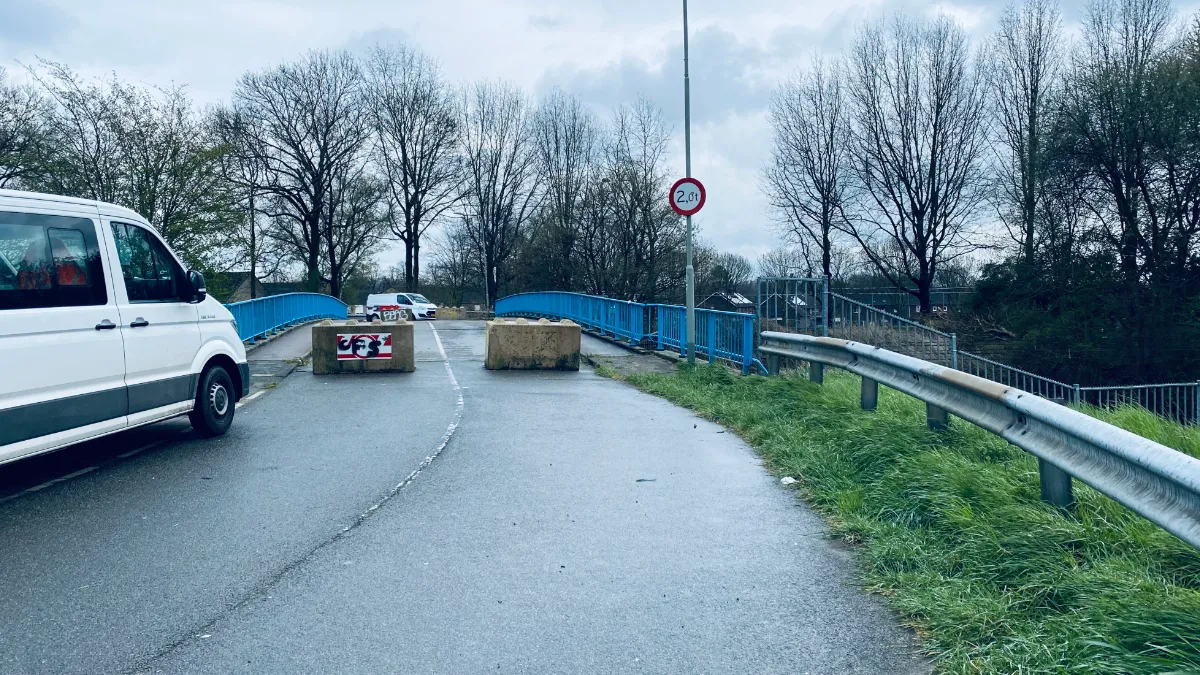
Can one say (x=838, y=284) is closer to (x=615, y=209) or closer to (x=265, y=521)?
(x=615, y=209)

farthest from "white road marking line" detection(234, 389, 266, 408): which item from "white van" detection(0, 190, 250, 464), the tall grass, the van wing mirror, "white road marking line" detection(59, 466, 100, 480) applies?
the tall grass

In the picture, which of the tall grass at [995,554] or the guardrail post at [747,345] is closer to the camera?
the tall grass at [995,554]

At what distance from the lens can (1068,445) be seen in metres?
4.97

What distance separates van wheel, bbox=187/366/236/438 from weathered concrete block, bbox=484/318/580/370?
6.88 metres

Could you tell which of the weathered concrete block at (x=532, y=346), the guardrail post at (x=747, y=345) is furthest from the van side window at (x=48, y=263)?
the guardrail post at (x=747, y=345)

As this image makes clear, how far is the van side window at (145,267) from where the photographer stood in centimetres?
809

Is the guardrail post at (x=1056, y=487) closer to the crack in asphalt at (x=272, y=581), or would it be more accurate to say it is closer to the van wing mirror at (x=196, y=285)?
the crack in asphalt at (x=272, y=581)

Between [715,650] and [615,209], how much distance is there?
38516 millimetres

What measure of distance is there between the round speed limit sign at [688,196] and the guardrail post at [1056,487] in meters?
10.8

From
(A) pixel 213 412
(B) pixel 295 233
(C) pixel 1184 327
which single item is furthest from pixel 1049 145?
(B) pixel 295 233

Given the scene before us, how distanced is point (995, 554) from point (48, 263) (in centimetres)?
659

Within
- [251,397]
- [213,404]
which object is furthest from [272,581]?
[251,397]

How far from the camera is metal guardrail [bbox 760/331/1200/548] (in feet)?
12.5

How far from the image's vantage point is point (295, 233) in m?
52.9
